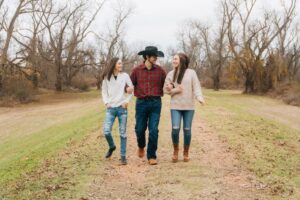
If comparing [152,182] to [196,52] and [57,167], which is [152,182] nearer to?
[57,167]

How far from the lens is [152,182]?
7.05 m

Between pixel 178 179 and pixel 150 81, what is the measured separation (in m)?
1.78

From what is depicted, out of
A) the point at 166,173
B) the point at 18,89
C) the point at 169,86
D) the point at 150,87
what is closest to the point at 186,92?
the point at 169,86

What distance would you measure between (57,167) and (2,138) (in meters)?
11.4

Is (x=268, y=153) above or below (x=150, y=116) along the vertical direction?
below

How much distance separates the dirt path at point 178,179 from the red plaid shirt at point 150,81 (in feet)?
4.28

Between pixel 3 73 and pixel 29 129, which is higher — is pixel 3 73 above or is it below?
above

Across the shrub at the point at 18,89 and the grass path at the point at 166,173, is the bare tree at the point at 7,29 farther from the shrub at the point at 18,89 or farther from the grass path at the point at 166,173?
the grass path at the point at 166,173

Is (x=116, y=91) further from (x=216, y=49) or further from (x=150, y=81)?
(x=216, y=49)

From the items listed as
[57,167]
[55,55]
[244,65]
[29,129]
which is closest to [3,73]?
[55,55]

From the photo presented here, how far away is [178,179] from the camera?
714 centimetres

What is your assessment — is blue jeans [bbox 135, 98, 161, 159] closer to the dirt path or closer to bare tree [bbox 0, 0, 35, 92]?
the dirt path

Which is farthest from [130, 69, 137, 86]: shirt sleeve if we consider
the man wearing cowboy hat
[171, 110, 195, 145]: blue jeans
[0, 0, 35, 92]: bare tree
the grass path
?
[0, 0, 35, 92]: bare tree

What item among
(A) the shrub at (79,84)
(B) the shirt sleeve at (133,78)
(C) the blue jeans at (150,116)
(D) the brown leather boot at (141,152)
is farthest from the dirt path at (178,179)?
(A) the shrub at (79,84)
